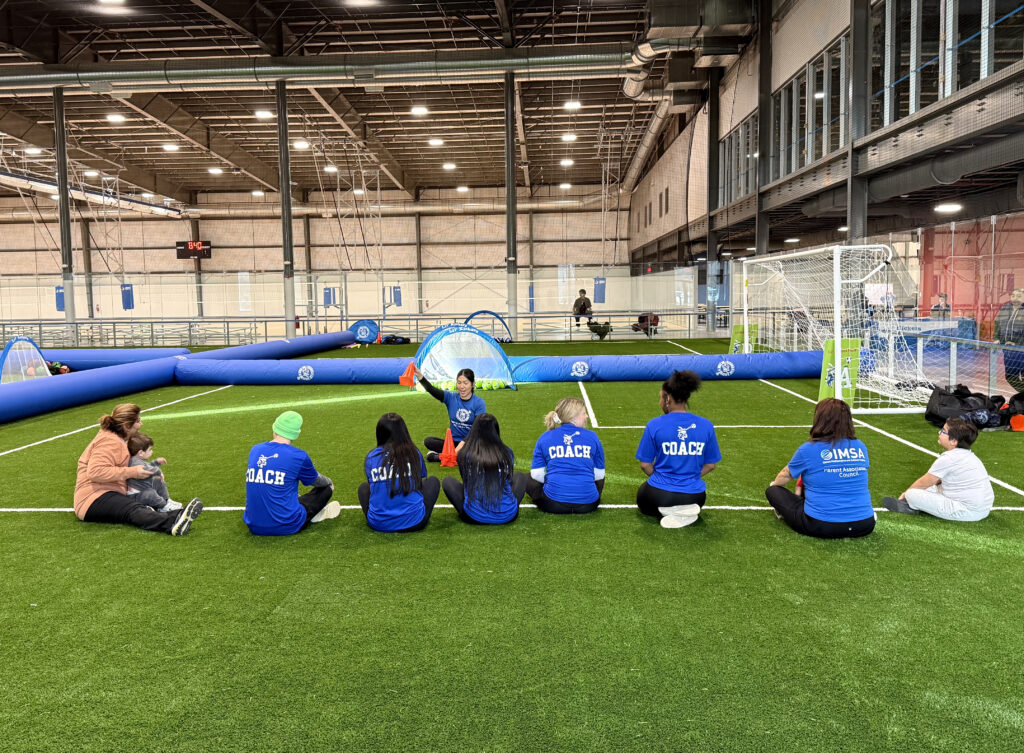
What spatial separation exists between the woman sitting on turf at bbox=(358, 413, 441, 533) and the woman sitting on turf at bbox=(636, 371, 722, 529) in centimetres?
174

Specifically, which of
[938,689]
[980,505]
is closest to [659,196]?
[980,505]

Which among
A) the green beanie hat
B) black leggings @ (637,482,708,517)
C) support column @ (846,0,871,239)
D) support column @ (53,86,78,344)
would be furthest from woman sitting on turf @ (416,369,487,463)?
support column @ (53,86,78,344)

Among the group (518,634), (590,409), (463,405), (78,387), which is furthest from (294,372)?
(518,634)

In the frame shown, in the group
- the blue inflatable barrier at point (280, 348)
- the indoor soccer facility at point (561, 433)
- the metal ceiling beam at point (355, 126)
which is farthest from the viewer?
the metal ceiling beam at point (355, 126)

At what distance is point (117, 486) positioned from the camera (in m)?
5.96

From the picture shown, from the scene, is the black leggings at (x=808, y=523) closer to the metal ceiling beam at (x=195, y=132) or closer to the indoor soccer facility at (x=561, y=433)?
the indoor soccer facility at (x=561, y=433)

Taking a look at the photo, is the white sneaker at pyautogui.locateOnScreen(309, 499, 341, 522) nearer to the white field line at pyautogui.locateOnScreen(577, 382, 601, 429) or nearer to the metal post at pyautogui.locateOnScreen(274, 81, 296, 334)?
the white field line at pyautogui.locateOnScreen(577, 382, 601, 429)

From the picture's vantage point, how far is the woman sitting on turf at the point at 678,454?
5562 millimetres

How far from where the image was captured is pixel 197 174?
4041cm

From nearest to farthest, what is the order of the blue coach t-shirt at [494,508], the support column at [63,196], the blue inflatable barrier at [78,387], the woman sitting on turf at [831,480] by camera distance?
1. the woman sitting on turf at [831,480]
2. the blue coach t-shirt at [494,508]
3. the blue inflatable barrier at [78,387]
4. the support column at [63,196]

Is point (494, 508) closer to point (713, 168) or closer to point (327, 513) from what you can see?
point (327, 513)

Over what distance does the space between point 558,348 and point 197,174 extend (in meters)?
26.9

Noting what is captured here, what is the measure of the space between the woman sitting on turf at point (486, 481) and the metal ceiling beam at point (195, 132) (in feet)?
89.1

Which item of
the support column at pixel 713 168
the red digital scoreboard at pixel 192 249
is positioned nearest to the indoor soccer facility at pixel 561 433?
Result: the support column at pixel 713 168
